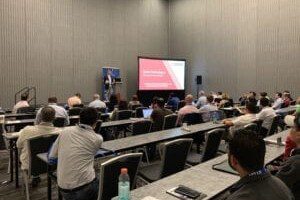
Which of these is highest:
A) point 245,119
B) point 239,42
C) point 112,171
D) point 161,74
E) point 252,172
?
point 239,42

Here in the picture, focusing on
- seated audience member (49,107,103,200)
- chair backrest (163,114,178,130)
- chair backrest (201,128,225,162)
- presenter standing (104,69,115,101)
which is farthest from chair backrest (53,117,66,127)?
presenter standing (104,69,115,101)

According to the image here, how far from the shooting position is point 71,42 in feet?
41.7

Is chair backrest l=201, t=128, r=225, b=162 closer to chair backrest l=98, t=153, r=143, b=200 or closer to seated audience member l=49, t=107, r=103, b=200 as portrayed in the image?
chair backrest l=98, t=153, r=143, b=200

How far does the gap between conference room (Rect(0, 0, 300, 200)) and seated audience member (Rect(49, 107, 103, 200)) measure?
0.01 metres

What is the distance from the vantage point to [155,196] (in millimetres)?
2148

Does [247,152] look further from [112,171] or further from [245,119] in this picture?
[245,119]

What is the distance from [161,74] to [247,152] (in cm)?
1343

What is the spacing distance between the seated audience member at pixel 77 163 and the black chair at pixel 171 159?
0.69 metres

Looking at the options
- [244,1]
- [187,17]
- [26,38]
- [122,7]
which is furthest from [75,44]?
[244,1]

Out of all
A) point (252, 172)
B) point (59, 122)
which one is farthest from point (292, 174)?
point (59, 122)

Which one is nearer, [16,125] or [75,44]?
[16,125]

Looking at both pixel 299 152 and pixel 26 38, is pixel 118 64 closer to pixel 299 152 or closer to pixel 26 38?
pixel 26 38

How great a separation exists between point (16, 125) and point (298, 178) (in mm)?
5633

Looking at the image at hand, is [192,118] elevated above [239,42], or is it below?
below
